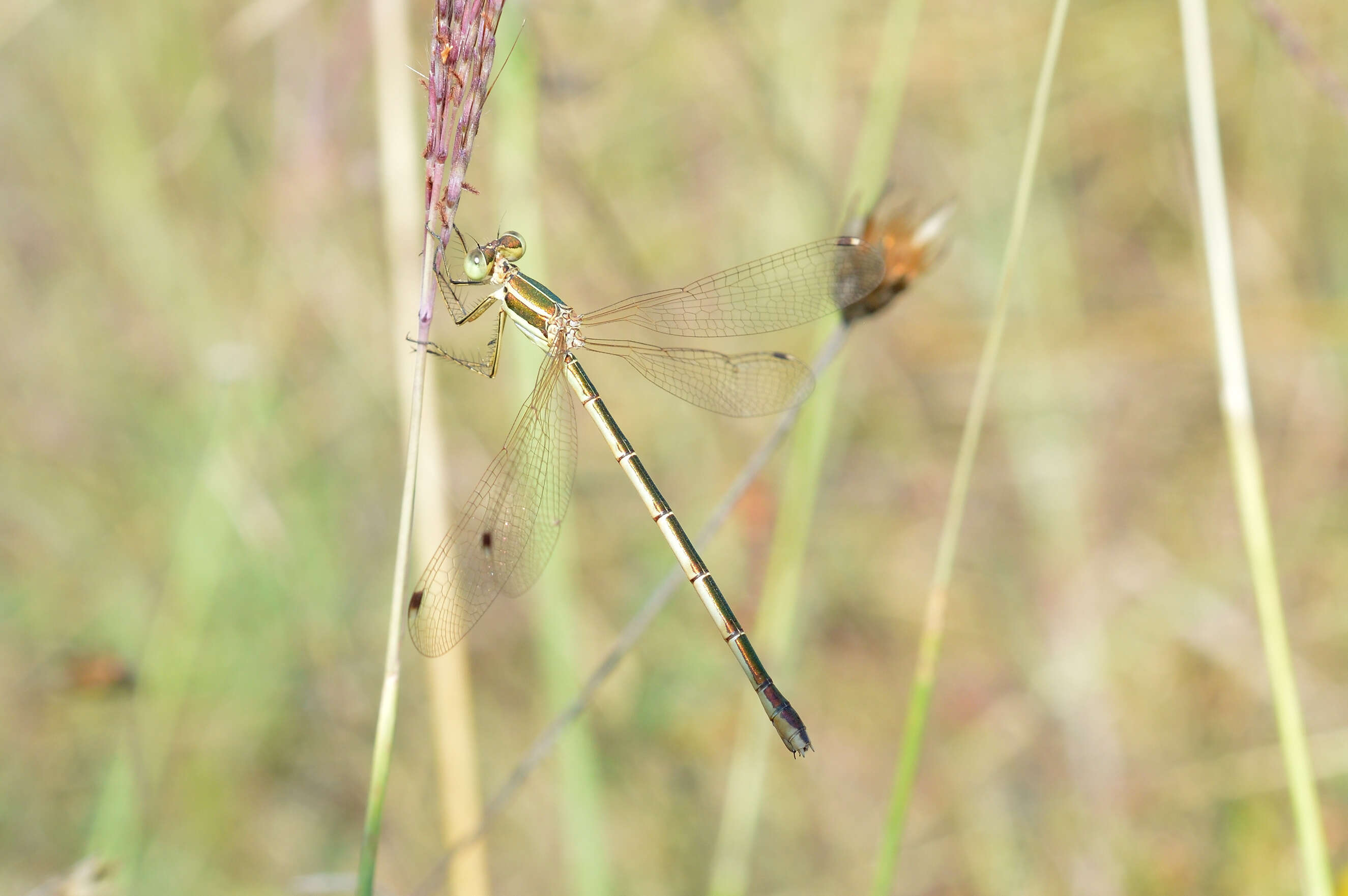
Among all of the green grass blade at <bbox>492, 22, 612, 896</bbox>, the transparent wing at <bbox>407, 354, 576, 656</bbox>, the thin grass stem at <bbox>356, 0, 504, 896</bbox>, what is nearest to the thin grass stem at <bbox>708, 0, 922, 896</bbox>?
the green grass blade at <bbox>492, 22, 612, 896</bbox>

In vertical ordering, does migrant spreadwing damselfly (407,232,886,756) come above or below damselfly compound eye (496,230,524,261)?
below

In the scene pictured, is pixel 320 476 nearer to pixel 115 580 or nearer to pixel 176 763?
pixel 115 580

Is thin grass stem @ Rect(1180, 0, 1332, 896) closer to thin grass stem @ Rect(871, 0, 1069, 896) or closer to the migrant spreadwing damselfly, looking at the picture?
thin grass stem @ Rect(871, 0, 1069, 896)

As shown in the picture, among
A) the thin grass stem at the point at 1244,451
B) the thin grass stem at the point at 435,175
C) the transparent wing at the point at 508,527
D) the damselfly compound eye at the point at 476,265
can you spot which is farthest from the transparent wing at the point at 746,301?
the thin grass stem at the point at 435,175

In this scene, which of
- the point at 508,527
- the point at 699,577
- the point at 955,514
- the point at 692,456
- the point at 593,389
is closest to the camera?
the point at 955,514


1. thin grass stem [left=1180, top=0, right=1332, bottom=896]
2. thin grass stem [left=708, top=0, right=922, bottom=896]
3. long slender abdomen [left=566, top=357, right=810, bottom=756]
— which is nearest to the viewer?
thin grass stem [left=1180, top=0, right=1332, bottom=896]

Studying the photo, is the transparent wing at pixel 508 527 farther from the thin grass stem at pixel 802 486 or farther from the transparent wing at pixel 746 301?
the thin grass stem at pixel 802 486

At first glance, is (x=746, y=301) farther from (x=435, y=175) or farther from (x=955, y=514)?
(x=435, y=175)

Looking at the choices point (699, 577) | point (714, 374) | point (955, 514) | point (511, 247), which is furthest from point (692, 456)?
point (955, 514)
